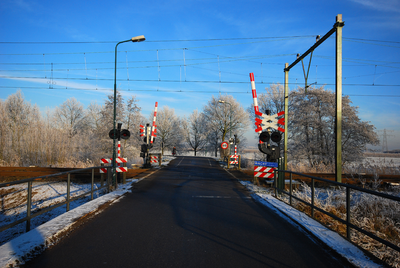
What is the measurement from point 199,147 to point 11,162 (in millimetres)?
46756

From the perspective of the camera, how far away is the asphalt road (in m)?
3.84

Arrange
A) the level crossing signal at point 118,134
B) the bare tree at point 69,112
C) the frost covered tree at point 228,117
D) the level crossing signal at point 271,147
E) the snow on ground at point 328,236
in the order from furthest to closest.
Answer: the bare tree at point 69,112
the frost covered tree at point 228,117
the level crossing signal at point 118,134
the level crossing signal at point 271,147
the snow on ground at point 328,236

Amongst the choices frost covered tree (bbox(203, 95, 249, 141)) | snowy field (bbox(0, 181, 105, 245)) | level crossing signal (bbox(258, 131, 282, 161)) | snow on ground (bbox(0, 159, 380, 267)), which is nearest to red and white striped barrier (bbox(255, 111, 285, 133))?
level crossing signal (bbox(258, 131, 282, 161))

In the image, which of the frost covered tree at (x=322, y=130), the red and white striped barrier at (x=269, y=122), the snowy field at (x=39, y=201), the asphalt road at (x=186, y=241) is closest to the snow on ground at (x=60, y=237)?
the asphalt road at (x=186, y=241)

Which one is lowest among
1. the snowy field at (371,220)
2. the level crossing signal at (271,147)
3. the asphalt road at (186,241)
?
the snowy field at (371,220)

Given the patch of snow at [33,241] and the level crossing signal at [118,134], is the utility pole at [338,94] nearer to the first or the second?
→ the level crossing signal at [118,134]

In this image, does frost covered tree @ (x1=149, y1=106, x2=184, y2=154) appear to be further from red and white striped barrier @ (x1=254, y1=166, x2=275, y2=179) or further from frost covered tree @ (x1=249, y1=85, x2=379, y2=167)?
red and white striped barrier @ (x1=254, y1=166, x2=275, y2=179)

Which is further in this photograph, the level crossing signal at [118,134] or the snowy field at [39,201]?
the level crossing signal at [118,134]

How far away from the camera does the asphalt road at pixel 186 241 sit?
151 inches

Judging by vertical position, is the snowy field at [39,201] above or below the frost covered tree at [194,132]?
below

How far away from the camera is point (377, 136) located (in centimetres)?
2467

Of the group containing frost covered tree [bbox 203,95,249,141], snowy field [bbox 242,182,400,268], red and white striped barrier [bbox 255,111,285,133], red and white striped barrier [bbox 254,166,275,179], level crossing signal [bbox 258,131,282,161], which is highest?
frost covered tree [bbox 203,95,249,141]

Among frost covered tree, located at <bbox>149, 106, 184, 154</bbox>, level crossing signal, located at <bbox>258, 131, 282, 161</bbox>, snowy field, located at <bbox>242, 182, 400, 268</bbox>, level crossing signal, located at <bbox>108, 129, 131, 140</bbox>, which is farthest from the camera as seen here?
frost covered tree, located at <bbox>149, 106, 184, 154</bbox>

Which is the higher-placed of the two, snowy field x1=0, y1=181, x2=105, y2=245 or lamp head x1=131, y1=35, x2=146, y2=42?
lamp head x1=131, y1=35, x2=146, y2=42
